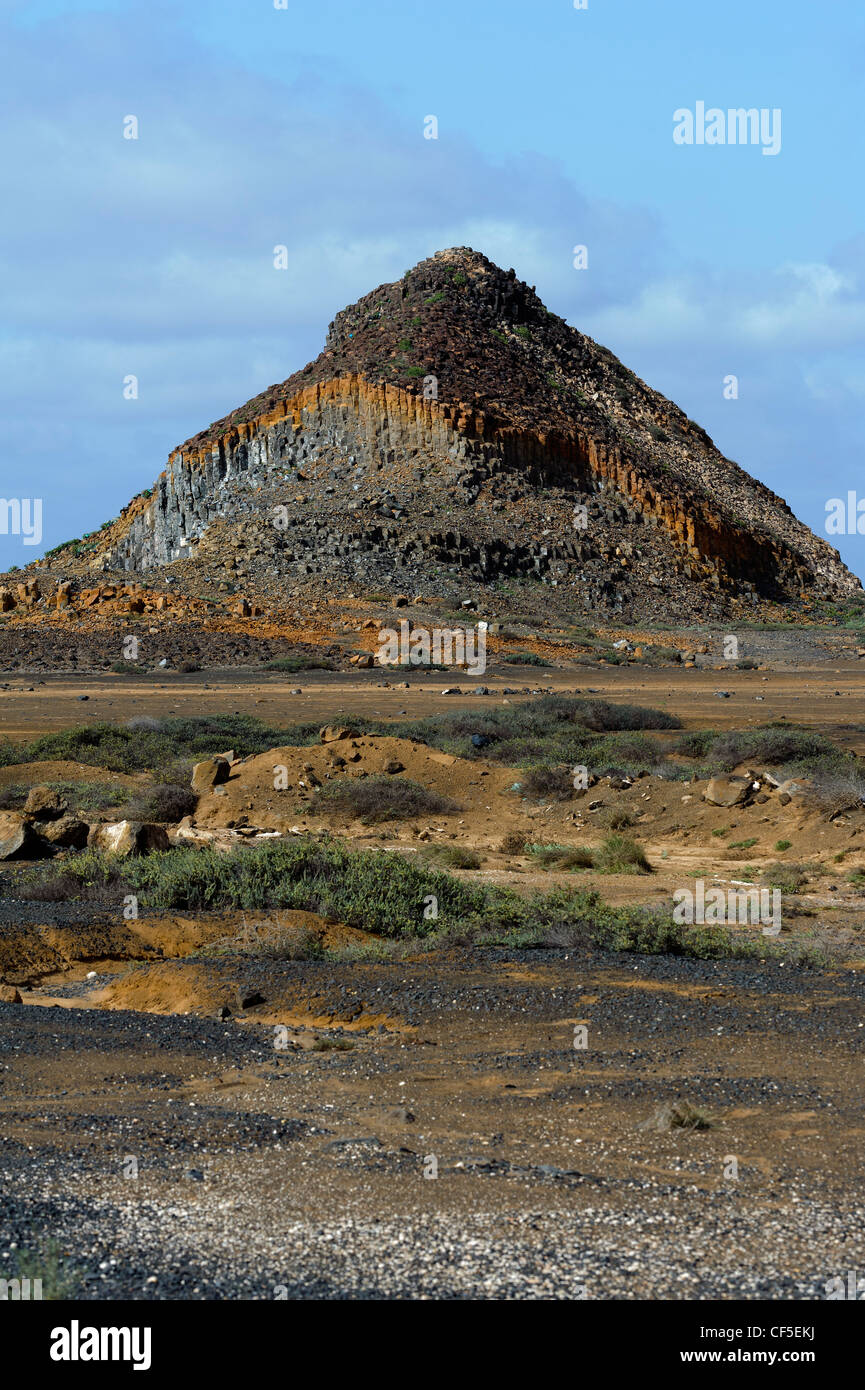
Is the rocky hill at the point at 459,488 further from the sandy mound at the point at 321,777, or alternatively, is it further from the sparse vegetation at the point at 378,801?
the sparse vegetation at the point at 378,801

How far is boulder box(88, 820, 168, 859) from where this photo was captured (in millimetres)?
13461

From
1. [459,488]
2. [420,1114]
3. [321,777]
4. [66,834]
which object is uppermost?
[459,488]

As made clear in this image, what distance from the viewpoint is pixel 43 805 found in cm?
1595

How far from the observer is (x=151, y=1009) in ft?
28.6

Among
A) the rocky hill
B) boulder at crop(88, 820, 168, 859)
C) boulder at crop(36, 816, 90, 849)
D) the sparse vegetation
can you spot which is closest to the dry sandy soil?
boulder at crop(88, 820, 168, 859)

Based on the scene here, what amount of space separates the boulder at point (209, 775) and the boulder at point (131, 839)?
317 centimetres

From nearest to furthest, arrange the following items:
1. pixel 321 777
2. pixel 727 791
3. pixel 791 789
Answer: pixel 791 789 < pixel 727 791 < pixel 321 777

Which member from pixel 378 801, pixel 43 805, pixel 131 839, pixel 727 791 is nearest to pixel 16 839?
pixel 43 805

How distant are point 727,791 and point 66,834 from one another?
8.19m

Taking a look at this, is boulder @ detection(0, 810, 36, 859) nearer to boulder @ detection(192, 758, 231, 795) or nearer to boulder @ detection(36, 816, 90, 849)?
boulder @ detection(36, 816, 90, 849)

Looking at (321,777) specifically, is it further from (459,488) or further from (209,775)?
(459,488)

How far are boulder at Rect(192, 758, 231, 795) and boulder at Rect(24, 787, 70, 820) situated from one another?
1956 mm

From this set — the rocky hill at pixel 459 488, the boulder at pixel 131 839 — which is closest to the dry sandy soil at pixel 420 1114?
the boulder at pixel 131 839
